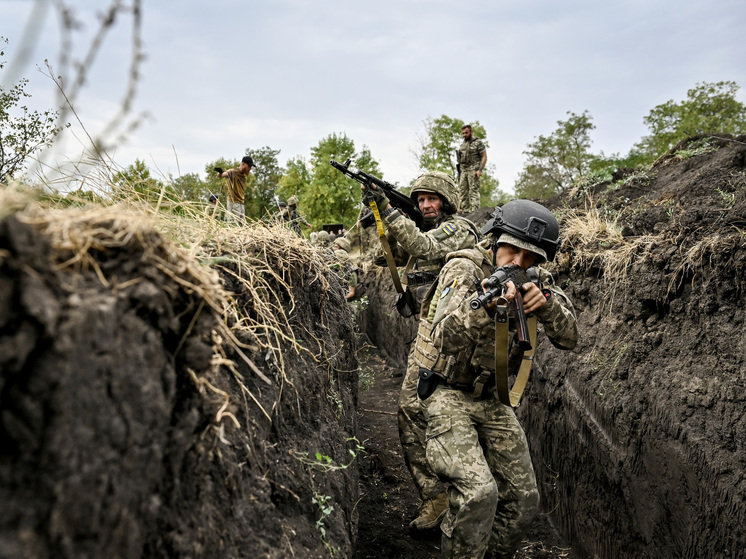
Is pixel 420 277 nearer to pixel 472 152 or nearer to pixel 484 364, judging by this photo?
pixel 484 364

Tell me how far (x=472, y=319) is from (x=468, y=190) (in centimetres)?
1124

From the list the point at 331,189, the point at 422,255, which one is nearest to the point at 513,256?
the point at 422,255

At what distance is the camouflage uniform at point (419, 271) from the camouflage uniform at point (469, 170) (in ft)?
26.7

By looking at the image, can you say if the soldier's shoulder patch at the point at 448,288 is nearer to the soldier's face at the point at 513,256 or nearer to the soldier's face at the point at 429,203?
the soldier's face at the point at 513,256

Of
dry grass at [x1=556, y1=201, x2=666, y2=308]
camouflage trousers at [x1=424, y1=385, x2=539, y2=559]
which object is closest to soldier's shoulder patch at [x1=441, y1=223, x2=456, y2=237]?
dry grass at [x1=556, y1=201, x2=666, y2=308]

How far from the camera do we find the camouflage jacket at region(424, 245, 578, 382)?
3697 mm

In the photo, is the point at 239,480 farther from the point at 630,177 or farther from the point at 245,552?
the point at 630,177

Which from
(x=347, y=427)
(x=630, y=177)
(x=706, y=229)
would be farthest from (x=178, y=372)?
(x=630, y=177)

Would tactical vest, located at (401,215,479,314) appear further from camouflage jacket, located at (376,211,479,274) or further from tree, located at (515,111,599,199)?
tree, located at (515,111,599,199)

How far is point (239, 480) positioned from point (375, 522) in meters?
3.25

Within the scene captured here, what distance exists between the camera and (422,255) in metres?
5.47

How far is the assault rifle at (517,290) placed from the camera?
334cm

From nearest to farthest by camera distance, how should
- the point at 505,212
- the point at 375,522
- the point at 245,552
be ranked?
the point at 245,552 < the point at 505,212 < the point at 375,522

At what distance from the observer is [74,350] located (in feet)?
3.77
